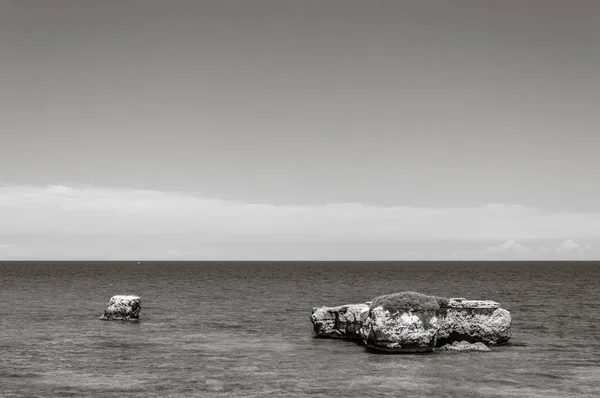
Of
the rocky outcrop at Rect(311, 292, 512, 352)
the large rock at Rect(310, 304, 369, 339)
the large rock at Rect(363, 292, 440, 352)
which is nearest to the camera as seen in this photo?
the large rock at Rect(363, 292, 440, 352)

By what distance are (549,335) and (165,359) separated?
110ft

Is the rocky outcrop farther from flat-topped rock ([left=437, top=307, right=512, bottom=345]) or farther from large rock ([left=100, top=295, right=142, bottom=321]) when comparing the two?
large rock ([left=100, top=295, right=142, bottom=321])

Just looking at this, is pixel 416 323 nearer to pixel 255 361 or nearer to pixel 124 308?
pixel 255 361

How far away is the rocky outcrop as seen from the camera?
45.3 m

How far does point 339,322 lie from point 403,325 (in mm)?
8510

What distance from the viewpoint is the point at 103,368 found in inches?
1559

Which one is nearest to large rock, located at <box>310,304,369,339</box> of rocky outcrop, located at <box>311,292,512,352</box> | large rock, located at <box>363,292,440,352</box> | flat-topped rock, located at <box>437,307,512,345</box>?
rocky outcrop, located at <box>311,292,512,352</box>

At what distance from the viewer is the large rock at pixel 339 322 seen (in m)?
51.4

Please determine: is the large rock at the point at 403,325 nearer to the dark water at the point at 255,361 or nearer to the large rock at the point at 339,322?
the dark water at the point at 255,361

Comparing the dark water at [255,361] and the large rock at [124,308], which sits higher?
the large rock at [124,308]

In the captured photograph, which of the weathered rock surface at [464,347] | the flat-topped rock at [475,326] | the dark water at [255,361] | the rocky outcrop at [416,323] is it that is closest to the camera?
the dark water at [255,361]

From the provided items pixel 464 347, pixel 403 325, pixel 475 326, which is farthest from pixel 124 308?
pixel 475 326

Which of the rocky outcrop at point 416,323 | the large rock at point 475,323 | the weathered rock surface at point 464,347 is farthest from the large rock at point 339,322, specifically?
the weathered rock surface at point 464,347

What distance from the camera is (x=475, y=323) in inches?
1939
